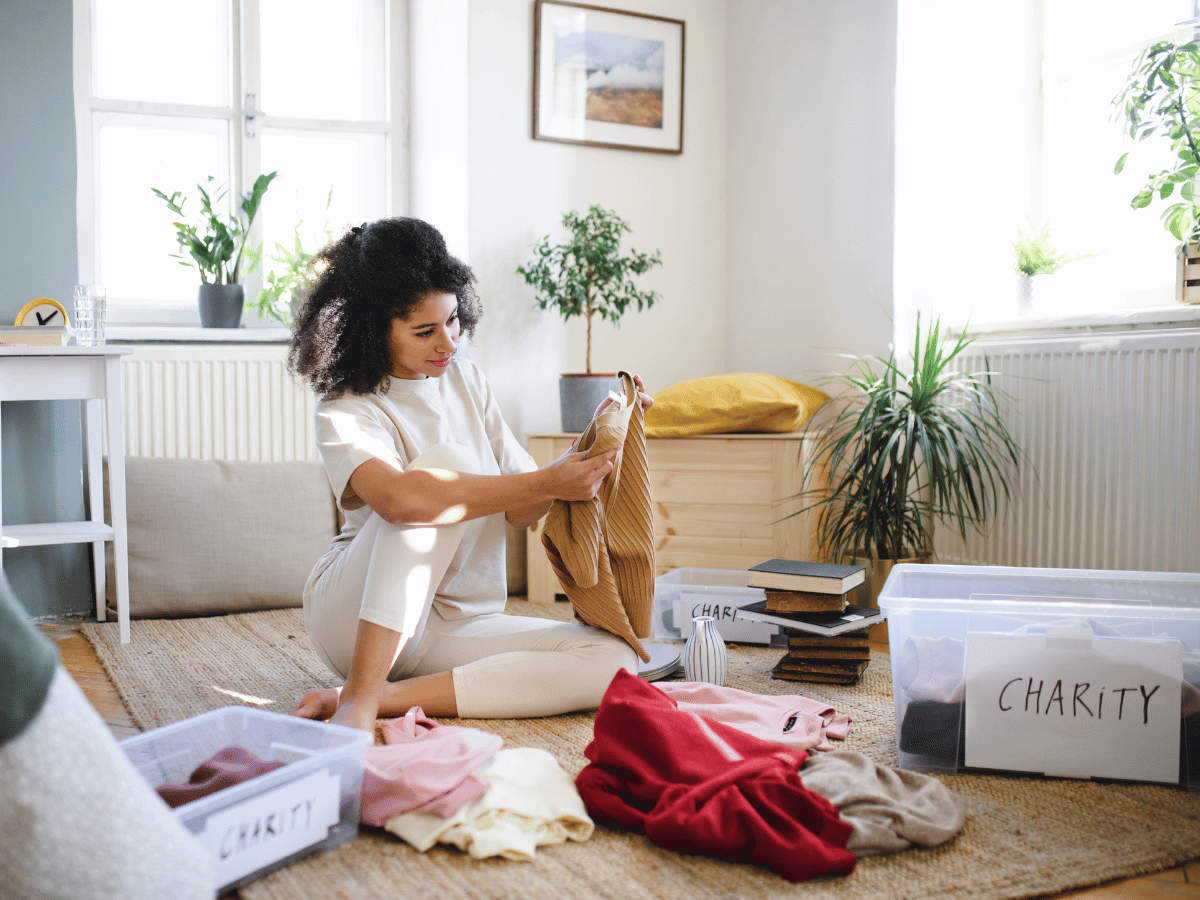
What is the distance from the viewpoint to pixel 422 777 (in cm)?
135

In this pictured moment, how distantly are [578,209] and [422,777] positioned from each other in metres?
2.31

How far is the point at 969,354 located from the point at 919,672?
1.40m

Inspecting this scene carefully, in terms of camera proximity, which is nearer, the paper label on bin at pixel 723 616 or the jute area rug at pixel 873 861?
the jute area rug at pixel 873 861

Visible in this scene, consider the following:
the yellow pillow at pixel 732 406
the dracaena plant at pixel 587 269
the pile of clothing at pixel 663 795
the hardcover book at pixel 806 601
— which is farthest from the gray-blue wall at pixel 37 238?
the hardcover book at pixel 806 601

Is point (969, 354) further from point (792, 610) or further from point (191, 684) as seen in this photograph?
point (191, 684)

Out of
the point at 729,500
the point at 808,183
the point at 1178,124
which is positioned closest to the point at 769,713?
the point at 729,500

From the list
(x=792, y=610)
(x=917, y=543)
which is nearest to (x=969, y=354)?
(x=917, y=543)

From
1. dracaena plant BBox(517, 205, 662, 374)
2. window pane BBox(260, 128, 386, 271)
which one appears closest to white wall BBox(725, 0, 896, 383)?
dracaena plant BBox(517, 205, 662, 374)

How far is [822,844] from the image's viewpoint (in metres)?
1.22

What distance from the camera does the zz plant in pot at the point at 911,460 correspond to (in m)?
2.52

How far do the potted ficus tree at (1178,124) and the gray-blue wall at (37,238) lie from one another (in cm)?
268

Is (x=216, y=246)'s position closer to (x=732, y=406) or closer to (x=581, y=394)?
(x=581, y=394)

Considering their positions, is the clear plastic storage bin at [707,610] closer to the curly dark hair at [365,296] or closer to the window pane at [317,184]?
the curly dark hair at [365,296]

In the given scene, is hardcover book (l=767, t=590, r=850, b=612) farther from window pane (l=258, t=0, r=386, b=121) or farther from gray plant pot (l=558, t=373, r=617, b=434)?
window pane (l=258, t=0, r=386, b=121)
